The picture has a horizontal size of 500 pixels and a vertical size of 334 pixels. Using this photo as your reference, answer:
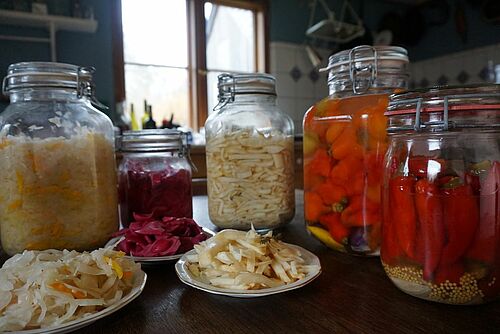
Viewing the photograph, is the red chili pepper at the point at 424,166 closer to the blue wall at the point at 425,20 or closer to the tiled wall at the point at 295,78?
the tiled wall at the point at 295,78

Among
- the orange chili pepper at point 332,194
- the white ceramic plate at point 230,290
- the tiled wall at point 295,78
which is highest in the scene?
the tiled wall at point 295,78

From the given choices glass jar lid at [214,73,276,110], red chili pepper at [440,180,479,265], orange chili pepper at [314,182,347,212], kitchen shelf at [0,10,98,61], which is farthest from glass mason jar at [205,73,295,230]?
kitchen shelf at [0,10,98,61]

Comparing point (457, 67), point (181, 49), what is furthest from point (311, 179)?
point (457, 67)

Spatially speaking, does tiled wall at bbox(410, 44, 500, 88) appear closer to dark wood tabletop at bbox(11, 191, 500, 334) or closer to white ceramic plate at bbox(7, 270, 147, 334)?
dark wood tabletop at bbox(11, 191, 500, 334)

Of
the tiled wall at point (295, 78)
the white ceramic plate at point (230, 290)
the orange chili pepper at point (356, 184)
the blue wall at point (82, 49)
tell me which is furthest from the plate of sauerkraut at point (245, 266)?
the tiled wall at point (295, 78)

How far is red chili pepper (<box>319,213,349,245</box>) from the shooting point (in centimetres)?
53

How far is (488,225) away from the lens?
0.37m

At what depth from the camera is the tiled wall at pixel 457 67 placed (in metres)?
2.65

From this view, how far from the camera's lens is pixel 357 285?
1.43 ft

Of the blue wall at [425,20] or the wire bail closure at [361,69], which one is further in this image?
the blue wall at [425,20]

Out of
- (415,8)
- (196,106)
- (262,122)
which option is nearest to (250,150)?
(262,122)

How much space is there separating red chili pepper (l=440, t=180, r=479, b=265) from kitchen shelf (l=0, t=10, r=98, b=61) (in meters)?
2.11

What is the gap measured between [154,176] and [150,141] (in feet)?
0.20

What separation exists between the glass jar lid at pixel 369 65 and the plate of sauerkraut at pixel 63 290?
0.40 meters
